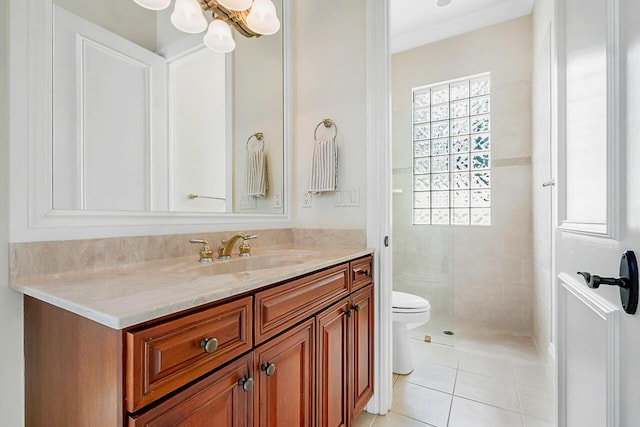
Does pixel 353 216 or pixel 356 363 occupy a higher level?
pixel 353 216

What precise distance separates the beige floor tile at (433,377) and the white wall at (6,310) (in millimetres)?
1891

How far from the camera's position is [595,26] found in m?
0.78

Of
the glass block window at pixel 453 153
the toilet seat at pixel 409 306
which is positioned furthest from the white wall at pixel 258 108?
the glass block window at pixel 453 153

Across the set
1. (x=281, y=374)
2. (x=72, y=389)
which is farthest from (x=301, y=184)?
(x=72, y=389)

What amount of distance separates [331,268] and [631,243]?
883mm

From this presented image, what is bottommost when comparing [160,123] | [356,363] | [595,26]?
[356,363]

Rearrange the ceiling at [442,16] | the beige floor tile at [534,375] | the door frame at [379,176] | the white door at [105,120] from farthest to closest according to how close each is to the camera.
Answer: the ceiling at [442,16], the beige floor tile at [534,375], the door frame at [379,176], the white door at [105,120]

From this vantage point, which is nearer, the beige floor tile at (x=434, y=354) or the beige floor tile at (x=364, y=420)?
the beige floor tile at (x=364, y=420)

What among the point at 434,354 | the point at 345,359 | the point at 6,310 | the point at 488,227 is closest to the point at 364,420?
the point at 345,359

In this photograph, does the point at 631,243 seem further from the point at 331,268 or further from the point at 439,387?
the point at 439,387

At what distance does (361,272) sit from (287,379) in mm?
664

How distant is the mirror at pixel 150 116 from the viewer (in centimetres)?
98

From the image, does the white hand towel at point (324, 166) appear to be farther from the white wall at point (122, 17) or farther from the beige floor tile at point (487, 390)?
the beige floor tile at point (487, 390)

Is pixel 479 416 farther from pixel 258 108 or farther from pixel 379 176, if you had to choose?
pixel 258 108
